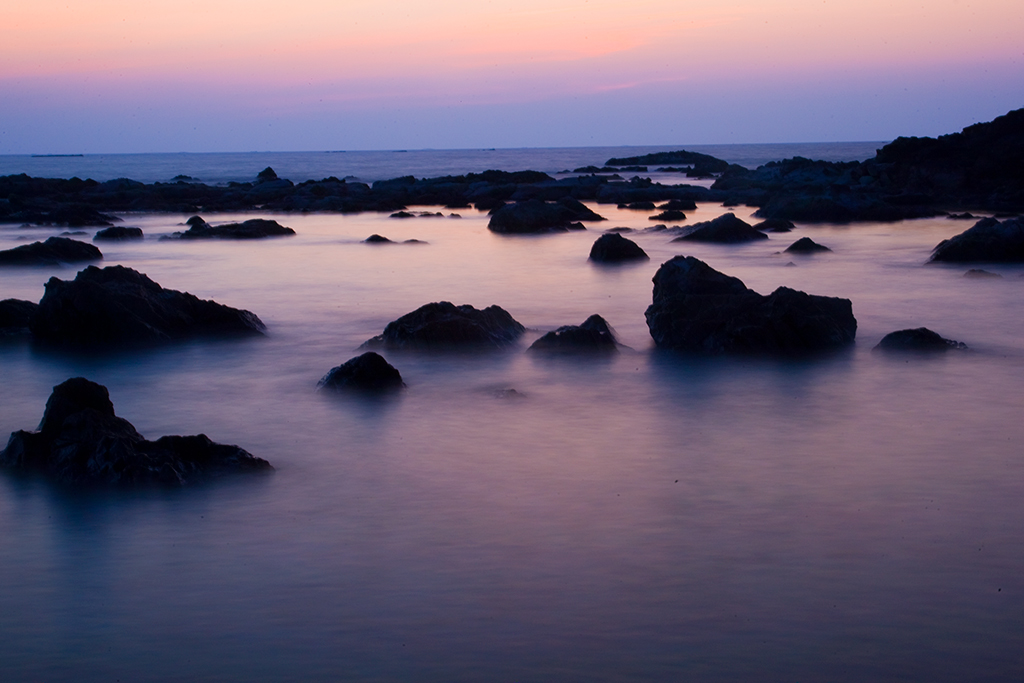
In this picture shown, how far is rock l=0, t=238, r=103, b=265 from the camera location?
19203 millimetres

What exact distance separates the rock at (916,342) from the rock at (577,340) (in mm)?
2726

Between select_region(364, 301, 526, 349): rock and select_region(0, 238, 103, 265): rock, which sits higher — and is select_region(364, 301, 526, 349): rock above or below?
above

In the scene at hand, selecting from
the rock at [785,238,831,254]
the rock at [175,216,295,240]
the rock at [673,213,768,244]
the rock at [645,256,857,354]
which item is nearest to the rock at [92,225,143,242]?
the rock at [175,216,295,240]

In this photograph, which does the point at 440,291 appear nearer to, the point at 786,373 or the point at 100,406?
the point at 786,373

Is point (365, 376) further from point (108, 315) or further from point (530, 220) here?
point (530, 220)

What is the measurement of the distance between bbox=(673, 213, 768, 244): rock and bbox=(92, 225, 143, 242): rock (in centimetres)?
1434

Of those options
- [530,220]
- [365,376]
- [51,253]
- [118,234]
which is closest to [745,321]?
[365,376]

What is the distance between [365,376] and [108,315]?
13.2 ft

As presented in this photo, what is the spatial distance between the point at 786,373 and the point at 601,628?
18.4 feet

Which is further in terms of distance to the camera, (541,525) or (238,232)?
(238,232)

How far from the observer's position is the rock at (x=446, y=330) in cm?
1022

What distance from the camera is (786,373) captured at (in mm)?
9031

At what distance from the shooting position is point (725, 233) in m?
23.1

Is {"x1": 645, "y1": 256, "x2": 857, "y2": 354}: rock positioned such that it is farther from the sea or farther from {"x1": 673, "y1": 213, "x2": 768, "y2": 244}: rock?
{"x1": 673, "y1": 213, "x2": 768, "y2": 244}: rock
